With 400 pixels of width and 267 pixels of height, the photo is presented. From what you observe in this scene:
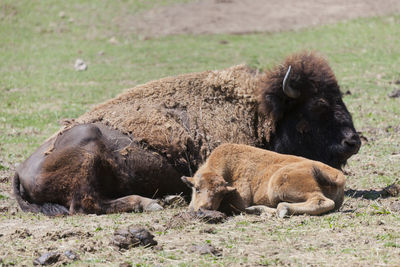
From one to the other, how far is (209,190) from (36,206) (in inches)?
87.7

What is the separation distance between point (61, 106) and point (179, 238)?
382 inches

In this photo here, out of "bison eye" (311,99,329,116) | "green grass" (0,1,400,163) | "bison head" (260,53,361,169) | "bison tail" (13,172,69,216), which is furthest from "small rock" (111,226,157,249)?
"green grass" (0,1,400,163)

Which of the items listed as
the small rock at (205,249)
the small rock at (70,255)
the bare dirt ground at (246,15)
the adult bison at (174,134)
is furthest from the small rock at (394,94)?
the small rock at (70,255)

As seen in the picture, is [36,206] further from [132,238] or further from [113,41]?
[113,41]

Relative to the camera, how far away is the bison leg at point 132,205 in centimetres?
728

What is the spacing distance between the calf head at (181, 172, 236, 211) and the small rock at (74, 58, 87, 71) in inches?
522

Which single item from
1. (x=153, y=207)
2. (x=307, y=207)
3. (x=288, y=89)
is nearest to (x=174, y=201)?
(x=153, y=207)

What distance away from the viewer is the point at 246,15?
25953 mm

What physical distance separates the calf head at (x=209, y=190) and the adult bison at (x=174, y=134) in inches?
26.9

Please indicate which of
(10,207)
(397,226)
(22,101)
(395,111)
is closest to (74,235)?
(10,207)

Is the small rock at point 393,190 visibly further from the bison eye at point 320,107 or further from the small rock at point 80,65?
the small rock at point 80,65

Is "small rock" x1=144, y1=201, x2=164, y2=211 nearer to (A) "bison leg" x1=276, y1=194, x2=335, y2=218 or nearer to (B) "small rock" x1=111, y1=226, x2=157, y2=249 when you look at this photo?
(A) "bison leg" x1=276, y1=194, x2=335, y2=218

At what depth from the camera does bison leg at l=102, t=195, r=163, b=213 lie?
7277mm

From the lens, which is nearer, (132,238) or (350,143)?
(132,238)
